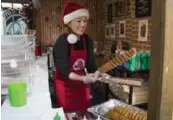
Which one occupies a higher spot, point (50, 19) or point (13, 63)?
point (50, 19)

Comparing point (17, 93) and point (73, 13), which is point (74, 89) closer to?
point (73, 13)

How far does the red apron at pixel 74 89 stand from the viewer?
6.15 feet

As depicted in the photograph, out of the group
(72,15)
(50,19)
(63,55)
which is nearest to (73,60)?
(63,55)

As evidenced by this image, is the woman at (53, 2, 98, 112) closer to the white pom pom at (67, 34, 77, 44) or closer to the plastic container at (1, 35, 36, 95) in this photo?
the white pom pom at (67, 34, 77, 44)

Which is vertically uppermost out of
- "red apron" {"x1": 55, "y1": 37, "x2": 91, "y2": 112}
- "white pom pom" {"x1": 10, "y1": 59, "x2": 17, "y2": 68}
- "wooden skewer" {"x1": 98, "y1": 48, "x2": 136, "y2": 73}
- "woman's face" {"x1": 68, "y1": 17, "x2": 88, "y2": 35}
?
"woman's face" {"x1": 68, "y1": 17, "x2": 88, "y2": 35}

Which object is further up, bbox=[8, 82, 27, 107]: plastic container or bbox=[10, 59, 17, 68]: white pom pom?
bbox=[10, 59, 17, 68]: white pom pom

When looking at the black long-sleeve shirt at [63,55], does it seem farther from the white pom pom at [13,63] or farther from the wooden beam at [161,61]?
the wooden beam at [161,61]

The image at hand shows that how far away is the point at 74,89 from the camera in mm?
1915

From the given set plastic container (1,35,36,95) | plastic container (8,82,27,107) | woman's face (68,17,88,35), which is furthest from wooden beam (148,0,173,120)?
woman's face (68,17,88,35)

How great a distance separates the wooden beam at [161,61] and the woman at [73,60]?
1.22m

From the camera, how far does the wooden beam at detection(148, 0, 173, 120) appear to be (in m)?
0.51

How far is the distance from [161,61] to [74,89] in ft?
4.74

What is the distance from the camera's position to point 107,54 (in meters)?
5.00

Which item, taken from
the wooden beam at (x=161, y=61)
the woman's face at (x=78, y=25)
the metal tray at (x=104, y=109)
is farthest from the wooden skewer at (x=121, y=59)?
the wooden beam at (x=161, y=61)
